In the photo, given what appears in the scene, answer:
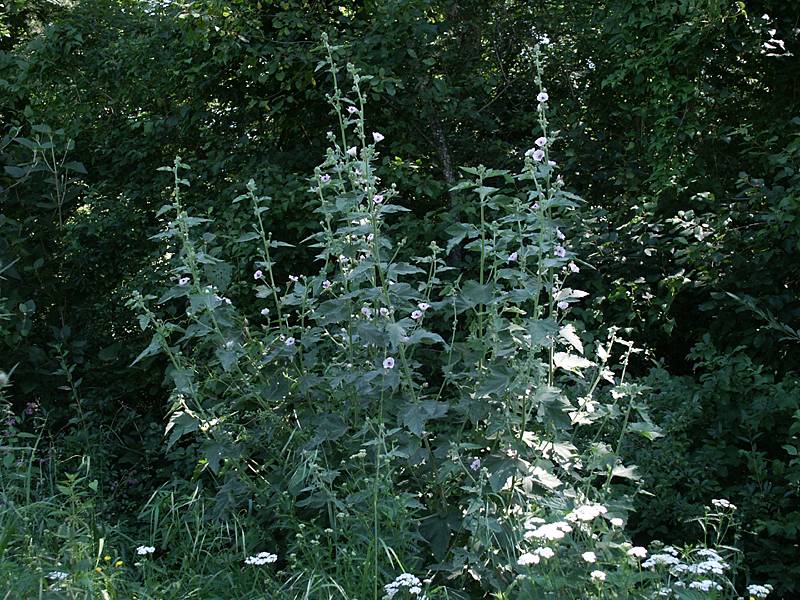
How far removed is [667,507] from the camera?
4.13 m

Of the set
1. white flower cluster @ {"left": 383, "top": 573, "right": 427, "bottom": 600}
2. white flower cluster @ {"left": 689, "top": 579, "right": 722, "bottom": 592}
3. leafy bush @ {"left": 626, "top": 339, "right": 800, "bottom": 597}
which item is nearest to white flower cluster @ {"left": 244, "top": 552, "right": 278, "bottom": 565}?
white flower cluster @ {"left": 383, "top": 573, "right": 427, "bottom": 600}

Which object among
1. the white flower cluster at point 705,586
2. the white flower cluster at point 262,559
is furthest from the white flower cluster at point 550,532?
the white flower cluster at point 262,559

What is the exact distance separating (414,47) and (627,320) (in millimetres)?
2106

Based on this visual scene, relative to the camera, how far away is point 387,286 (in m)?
3.49

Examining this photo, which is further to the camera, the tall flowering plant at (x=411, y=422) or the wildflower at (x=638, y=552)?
the tall flowering plant at (x=411, y=422)

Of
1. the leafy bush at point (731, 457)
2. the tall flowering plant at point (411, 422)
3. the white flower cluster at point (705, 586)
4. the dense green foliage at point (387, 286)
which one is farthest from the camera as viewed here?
the leafy bush at point (731, 457)

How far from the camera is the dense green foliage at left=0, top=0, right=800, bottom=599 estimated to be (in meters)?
3.36

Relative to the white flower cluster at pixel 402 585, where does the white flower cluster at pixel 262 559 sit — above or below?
below

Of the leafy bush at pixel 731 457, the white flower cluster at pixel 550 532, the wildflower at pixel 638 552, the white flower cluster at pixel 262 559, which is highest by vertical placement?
the white flower cluster at pixel 550 532

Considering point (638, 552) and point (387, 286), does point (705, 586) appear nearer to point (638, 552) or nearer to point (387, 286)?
point (638, 552)

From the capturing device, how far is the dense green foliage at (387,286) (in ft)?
11.0

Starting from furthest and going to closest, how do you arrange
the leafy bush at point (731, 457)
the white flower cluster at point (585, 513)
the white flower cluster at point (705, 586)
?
the leafy bush at point (731, 457) < the white flower cluster at point (585, 513) < the white flower cluster at point (705, 586)

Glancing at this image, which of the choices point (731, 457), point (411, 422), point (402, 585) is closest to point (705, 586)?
point (402, 585)

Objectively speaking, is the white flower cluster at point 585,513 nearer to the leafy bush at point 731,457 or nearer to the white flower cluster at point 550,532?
the white flower cluster at point 550,532
